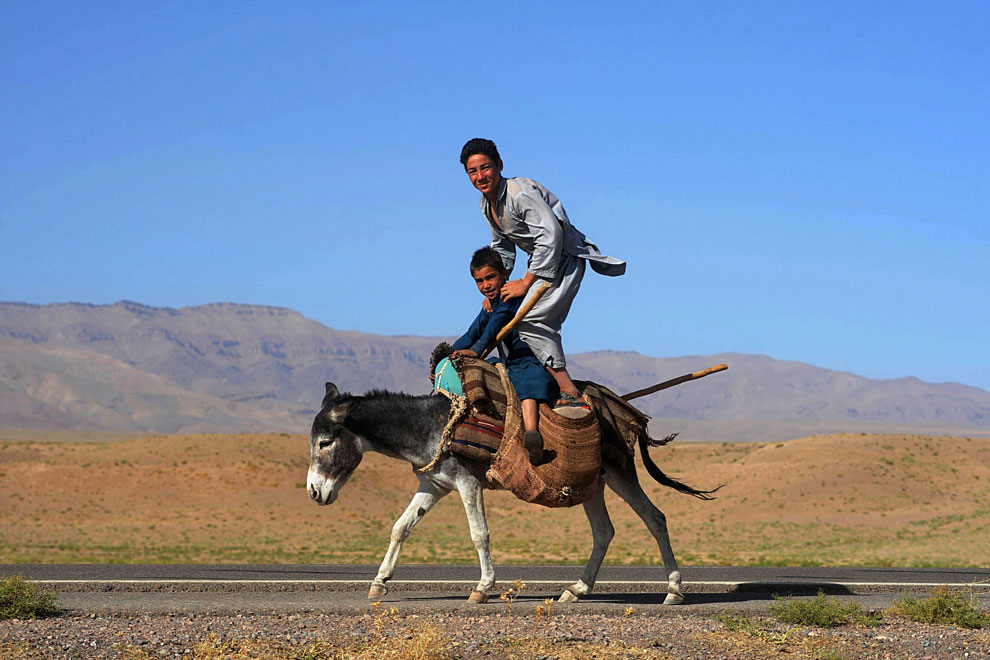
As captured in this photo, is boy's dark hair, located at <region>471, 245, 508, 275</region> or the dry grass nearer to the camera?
boy's dark hair, located at <region>471, 245, 508, 275</region>

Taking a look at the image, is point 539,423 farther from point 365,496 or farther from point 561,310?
point 365,496

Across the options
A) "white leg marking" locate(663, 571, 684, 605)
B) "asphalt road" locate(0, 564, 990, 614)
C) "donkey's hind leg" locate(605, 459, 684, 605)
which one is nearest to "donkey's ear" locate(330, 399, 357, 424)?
"asphalt road" locate(0, 564, 990, 614)

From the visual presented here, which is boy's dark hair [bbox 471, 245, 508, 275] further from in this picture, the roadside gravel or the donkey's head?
the roadside gravel

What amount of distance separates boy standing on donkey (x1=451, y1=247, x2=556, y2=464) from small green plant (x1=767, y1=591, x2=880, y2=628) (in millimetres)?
2665

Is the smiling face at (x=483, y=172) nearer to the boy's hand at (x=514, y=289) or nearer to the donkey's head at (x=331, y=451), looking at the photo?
the boy's hand at (x=514, y=289)

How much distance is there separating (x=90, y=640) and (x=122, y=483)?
4370 centimetres

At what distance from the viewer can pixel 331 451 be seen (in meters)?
11.1

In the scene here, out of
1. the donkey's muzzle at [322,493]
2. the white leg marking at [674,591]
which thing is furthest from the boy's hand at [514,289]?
the white leg marking at [674,591]

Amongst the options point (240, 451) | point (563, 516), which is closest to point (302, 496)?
point (240, 451)

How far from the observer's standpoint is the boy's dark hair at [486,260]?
11.7m

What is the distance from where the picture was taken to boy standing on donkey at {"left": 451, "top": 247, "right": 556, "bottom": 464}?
11227mm

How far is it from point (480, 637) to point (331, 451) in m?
2.83

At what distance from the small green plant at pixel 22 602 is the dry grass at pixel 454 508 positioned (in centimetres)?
1588

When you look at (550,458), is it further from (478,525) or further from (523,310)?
(523,310)
